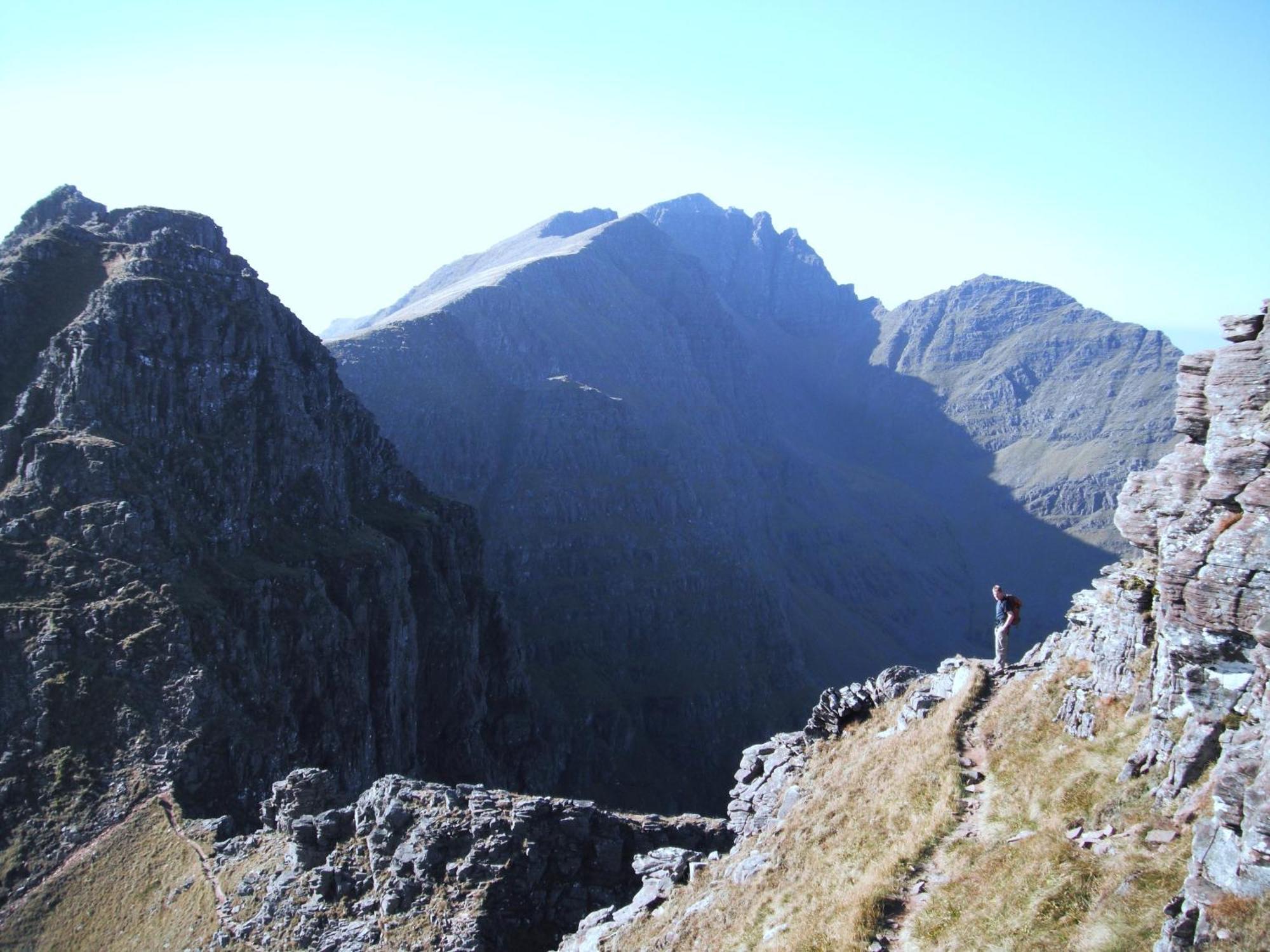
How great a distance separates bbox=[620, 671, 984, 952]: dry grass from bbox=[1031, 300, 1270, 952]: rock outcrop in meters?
5.45

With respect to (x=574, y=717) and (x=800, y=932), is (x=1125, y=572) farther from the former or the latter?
(x=574, y=717)

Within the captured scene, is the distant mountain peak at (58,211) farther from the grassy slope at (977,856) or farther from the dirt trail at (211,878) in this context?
the grassy slope at (977,856)

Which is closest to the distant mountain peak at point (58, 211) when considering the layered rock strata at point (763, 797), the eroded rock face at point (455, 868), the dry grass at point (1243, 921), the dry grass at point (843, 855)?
the eroded rock face at point (455, 868)

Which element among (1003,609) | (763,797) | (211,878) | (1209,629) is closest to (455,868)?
(763,797)

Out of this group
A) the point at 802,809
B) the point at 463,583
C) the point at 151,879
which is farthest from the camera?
the point at 463,583

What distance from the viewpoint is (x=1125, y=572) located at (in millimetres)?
29000

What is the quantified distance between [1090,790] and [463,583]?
118697 millimetres

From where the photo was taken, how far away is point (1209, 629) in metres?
20.8

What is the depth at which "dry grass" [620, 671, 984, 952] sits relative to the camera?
2375 centimetres

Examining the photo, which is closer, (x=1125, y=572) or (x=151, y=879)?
(x=1125, y=572)

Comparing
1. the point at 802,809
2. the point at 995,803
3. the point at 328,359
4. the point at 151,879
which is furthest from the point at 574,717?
the point at 995,803

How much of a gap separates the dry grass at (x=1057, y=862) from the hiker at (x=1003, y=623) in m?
6.84

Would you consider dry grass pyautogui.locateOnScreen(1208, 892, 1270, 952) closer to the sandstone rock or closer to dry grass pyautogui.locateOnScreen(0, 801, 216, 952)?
the sandstone rock

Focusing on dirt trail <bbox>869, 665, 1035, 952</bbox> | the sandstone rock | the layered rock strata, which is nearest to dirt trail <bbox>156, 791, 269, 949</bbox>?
the layered rock strata
